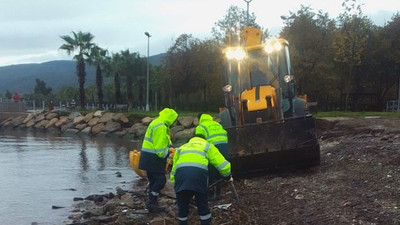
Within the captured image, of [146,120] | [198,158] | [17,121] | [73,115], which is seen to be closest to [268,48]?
[198,158]

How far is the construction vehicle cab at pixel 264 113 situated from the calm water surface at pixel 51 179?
3.83 metres

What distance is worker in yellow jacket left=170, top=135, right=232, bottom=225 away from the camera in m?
6.18

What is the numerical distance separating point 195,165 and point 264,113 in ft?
16.4

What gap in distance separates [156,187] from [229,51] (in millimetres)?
4234

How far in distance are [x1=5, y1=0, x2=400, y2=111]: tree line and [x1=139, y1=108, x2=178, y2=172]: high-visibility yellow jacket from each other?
19.9m

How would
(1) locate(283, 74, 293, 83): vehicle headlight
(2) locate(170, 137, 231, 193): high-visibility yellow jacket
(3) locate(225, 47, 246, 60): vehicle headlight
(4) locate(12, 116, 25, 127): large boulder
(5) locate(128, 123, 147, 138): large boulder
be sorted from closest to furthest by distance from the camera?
(2) locate(170, 137, 231, 193): high-visibility yellow jacket
(1) locate(283, 74, 293, 83): vehicle headlight
(3) locate(225, 47, 246, 60): vehicle headlight
(5) locate(128, 123, 147, 138): large boulder
(4) locate(12, 116, 25, 127): large boulder

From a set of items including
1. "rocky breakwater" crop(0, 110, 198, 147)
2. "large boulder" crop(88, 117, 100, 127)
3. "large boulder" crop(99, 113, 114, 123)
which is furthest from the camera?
"large boulder" crop(88, 117, 100, 127)

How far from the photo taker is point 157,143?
8.54m

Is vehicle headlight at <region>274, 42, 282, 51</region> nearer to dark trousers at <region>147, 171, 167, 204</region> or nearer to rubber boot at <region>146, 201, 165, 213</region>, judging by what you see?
dark trousers at <region>147, 171, 167, 204</region>

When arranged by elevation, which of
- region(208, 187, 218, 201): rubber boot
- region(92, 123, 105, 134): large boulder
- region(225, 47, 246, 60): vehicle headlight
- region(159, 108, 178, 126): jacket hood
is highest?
region(225, 47, 246, 60): vehicle headlight

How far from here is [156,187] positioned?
8.82 metres

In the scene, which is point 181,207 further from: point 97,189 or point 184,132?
point 184,132

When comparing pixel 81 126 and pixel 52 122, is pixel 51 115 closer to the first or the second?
pixel 52 122

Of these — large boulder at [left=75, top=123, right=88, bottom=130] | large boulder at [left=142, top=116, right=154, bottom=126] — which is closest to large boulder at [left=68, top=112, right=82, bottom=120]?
large boulder at [left=75, top=123, right=88, bottom=130]
